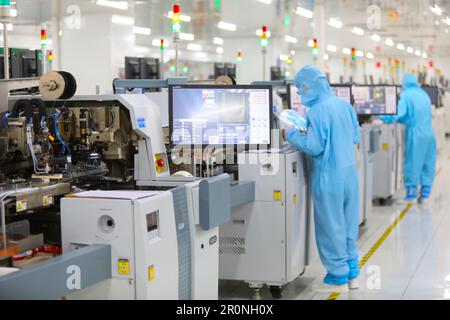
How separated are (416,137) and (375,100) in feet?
3.06

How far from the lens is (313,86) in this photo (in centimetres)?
457

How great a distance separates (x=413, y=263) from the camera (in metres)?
5.55

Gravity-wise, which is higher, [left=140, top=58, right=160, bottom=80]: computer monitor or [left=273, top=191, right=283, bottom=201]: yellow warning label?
[left=140, top=58, right=160, bottom=80]: computer monitor

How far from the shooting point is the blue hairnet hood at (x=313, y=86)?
15.0 feet

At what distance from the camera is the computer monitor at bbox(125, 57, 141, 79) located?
6.63m

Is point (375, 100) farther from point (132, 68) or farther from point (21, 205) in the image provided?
point (21, 205)

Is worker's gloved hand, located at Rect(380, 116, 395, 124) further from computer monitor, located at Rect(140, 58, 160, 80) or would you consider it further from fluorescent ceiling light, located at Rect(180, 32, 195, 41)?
fluorescent ceiling light, located at Rect(180, 32, 195, 41)

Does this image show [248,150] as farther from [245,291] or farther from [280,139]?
[245,291]

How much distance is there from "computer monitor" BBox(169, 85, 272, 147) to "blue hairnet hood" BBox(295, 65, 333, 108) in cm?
46

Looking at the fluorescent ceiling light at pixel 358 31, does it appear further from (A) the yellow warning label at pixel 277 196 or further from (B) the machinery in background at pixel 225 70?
(A) the yellow warning label at pixel 277 196

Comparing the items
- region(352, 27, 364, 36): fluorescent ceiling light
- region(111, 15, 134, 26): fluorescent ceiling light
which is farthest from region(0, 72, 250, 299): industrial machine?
region(352, 27, 364, 36): fluorescent ceiling light

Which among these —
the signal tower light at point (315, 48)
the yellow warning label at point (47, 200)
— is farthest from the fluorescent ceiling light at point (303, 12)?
the yellow warning label at point (47, 200)
